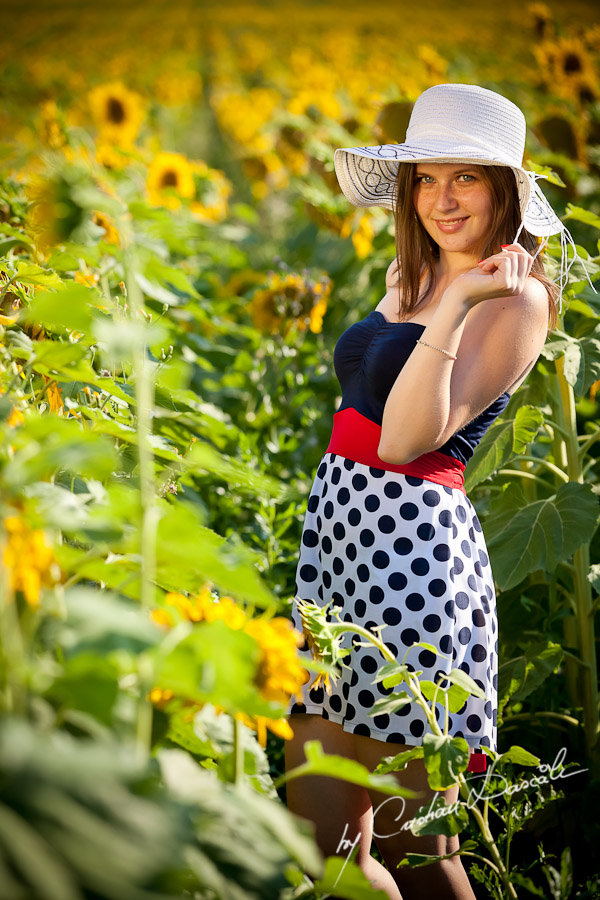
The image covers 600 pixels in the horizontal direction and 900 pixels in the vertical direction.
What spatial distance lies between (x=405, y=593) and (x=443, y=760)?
27cm

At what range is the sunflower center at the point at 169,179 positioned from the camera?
2.82 metres

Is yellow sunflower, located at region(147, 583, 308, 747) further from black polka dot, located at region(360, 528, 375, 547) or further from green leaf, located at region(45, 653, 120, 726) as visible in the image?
black polka dot, located at region(360, 528, 375, 547)

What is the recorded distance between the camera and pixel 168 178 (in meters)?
2.84

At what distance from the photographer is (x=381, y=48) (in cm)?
471

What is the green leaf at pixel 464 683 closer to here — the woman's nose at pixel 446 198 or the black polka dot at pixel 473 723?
the black polka dot at pixel 473 723

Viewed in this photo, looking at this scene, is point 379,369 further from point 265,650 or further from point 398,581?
point 265,650

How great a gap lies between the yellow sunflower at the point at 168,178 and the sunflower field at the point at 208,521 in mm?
13

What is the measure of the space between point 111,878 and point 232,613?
264 millimetres

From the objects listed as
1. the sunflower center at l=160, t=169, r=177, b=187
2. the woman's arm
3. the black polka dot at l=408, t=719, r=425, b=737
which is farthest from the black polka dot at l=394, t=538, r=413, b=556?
the sunflower center at l=160, t=169, r=177, b=187

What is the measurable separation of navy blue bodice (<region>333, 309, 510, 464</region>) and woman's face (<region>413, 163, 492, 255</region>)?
13 cm

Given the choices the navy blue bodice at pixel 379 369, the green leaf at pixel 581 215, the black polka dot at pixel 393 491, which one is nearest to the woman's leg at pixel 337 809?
the black polka dot at pixel 393 491

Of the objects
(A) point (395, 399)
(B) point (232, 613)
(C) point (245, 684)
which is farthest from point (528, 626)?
(C) point (245, 684)

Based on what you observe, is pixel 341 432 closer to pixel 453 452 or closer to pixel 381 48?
pixel 453 452

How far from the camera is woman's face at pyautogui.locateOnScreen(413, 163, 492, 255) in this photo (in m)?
1.15
